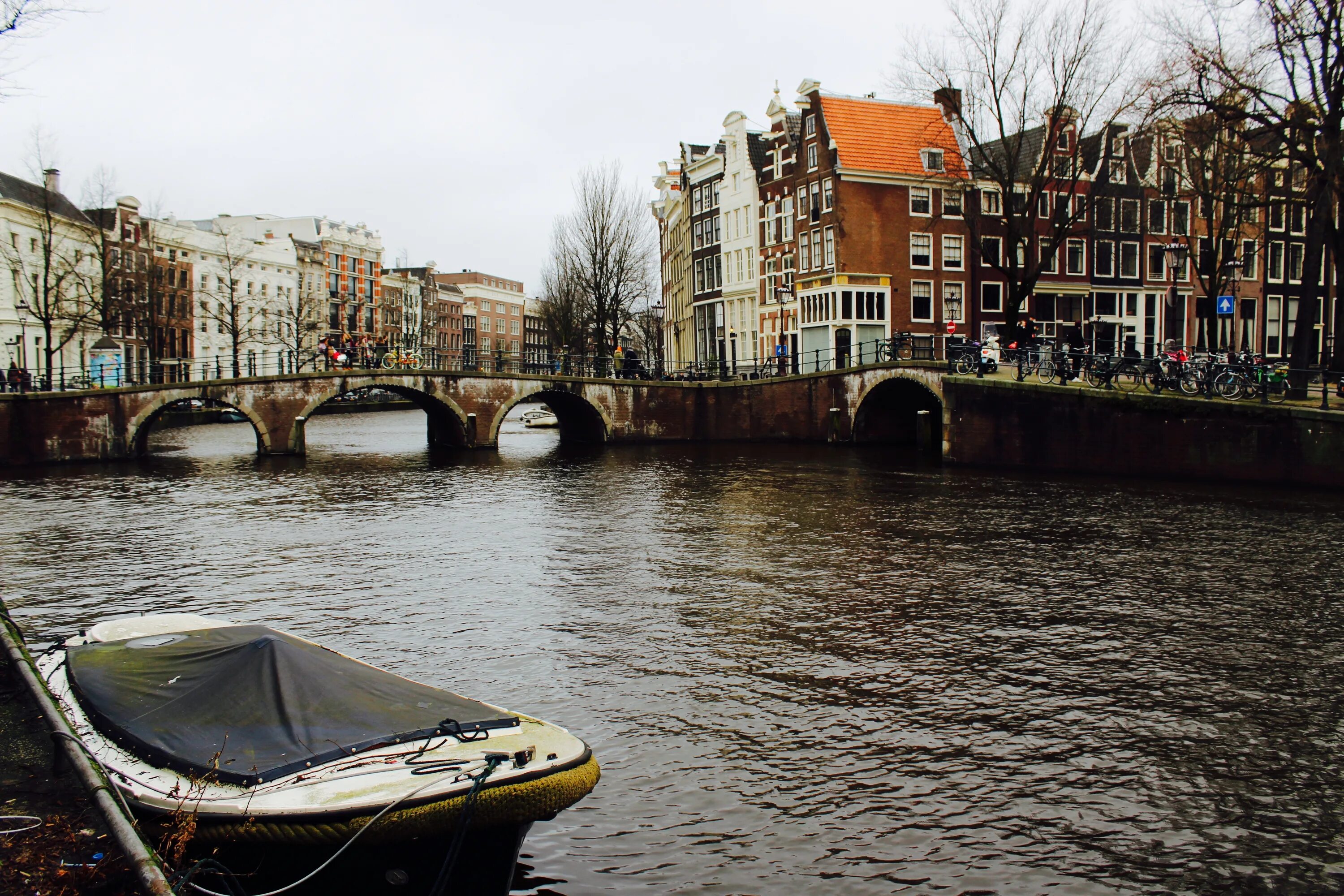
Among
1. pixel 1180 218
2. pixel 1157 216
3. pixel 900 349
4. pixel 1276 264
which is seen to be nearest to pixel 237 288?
pixel 900 349

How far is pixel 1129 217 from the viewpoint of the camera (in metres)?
51.3

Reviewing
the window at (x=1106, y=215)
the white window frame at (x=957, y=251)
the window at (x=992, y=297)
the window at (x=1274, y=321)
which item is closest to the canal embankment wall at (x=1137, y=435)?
the white window frame at (x=957, y=251)

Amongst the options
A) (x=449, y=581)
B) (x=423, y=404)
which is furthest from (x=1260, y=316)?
(x=449, y=581)

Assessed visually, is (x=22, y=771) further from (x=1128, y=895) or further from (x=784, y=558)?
(x=784, y=558)

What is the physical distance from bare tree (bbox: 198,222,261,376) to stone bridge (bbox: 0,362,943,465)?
37.7 m

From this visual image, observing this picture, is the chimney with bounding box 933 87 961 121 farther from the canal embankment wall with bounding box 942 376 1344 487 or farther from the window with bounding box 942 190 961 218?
the canal embankment wall with bounding box 942 376 1344 487

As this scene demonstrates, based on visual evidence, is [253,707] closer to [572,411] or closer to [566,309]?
[572,411]

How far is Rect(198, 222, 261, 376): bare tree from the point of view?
79.3 m

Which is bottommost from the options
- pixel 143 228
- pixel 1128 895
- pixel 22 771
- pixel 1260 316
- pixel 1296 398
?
pixel 1128 895

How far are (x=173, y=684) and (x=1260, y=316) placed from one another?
190 ft

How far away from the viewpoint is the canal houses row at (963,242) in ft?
145

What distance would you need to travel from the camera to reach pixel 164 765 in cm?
655

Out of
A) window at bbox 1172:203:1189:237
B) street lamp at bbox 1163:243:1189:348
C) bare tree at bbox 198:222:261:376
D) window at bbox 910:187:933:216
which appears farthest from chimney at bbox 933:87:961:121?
bare tree at bbox 198:222:261:376

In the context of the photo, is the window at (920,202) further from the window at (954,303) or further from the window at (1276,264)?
the window at (1276,264)
